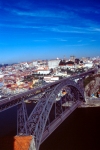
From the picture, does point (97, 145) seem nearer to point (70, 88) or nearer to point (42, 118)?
point (42, 118)

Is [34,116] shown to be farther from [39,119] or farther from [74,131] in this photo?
[74,131]

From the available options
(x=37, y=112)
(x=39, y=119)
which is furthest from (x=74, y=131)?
(x=39, y=119)

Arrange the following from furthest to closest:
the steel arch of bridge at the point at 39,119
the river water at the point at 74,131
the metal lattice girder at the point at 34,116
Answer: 1. the river water at the point at 74,131
2. the metal lattice girder at the point at 34,116
3. the steel arch of bridge at the point at 39,119

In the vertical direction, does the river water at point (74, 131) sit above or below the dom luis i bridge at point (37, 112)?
below

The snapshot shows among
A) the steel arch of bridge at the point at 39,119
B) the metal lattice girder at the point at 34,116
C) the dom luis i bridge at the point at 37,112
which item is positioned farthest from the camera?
the metal lattice girder at the point at 34,116

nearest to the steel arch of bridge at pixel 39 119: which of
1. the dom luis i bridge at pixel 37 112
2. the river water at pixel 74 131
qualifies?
the dom luis i bridge at pixel 37 112

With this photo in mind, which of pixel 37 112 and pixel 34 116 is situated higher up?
pixel 37 112

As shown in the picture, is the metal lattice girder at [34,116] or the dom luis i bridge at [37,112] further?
the metal lattice girder at [34,116]

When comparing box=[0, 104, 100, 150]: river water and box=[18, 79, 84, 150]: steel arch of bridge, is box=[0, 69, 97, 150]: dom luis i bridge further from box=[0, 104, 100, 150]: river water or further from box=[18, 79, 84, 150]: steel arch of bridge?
box=[0, 104, 100, 150]: river water

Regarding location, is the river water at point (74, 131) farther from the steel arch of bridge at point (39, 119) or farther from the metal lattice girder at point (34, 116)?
the metal lattice girder at point (34, 116)
